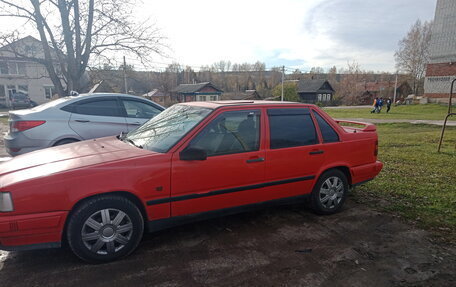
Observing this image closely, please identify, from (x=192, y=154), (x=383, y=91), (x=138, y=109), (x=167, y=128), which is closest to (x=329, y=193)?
(x=192, y=154)

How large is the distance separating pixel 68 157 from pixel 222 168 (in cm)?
175

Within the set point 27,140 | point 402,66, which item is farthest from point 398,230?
point 402,66

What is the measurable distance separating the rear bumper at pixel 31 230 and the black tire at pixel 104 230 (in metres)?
0.11

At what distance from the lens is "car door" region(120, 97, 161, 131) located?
20.2 feet

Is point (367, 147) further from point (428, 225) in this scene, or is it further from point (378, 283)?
point (378, 283)

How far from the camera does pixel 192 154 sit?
301 centimetres

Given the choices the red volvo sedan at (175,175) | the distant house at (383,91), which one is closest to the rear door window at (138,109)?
the red volvo sedan at (175,175)

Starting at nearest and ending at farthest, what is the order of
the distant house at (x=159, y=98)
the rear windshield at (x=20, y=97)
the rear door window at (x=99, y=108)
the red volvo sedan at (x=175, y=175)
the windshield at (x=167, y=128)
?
the red volvo sedan at (x=175, y=175), the windshield at (x=167, y=128), the rear door window at (x=99, y=108), the rear windshield at (x=20, y=97), the distant house at (x=159, y=98)

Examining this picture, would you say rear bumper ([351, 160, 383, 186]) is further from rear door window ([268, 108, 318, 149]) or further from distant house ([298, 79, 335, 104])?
distant house ([298, 79, 335, 104])

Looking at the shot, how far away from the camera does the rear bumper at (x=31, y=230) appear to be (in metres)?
2.47

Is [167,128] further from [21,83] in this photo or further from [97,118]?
[21,83]

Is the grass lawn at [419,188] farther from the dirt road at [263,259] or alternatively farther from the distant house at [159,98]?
the distant house at [159,98]

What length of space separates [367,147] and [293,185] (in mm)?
1553

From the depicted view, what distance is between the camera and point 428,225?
12.5 ft
